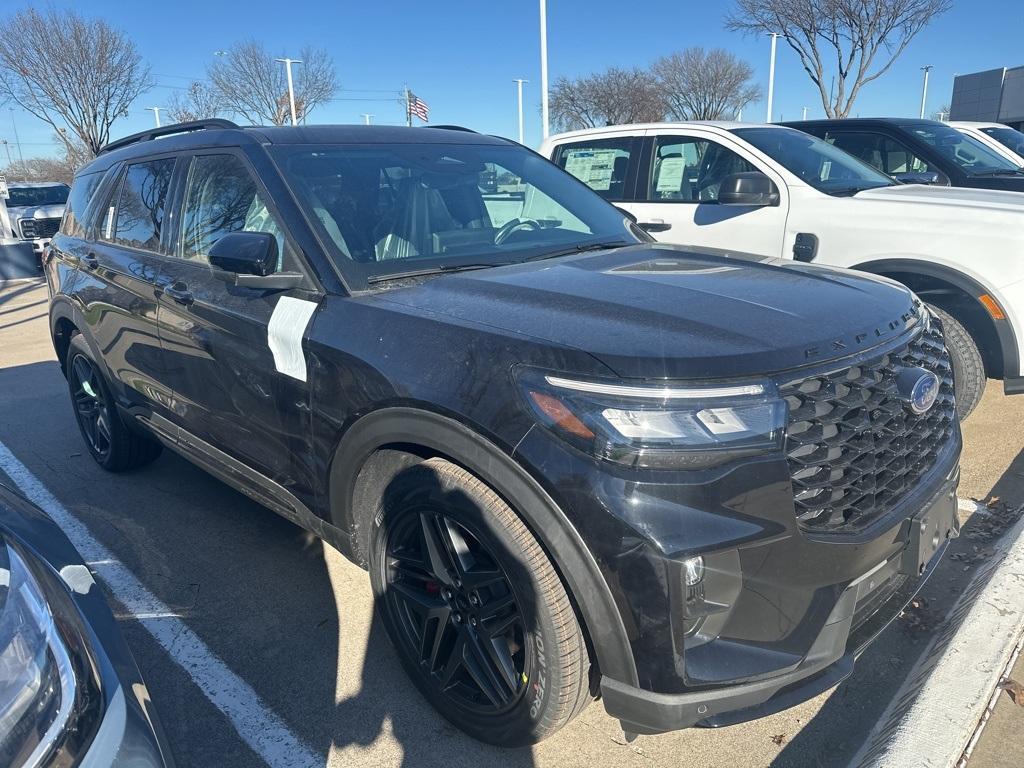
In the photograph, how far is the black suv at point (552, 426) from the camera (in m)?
1.76

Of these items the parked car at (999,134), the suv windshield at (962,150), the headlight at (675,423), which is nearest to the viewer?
the headlight at (675,423)

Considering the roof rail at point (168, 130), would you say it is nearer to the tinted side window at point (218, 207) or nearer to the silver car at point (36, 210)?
the tinted side window at point (218, 207)

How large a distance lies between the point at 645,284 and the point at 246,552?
235 cm

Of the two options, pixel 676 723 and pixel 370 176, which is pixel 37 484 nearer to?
pixel 370 176

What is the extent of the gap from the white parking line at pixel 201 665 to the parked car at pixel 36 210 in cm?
1281

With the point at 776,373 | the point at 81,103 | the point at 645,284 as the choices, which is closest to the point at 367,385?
the point at 645,284

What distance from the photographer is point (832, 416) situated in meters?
1.89

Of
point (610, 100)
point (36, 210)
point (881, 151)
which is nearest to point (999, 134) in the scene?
point (881, 151)

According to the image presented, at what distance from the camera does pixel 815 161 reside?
17.7ft

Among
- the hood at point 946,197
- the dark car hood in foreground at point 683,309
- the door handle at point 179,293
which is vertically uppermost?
the hood at point 946,197

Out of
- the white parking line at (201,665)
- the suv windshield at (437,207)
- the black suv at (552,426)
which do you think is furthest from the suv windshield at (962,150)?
the white parking line at (201,665)

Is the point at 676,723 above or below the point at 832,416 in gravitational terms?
below

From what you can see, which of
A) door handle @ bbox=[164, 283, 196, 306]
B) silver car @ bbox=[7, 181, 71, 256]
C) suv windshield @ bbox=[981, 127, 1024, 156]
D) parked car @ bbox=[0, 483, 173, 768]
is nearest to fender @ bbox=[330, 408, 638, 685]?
parked car @ bbox=[0, 483, 173, 768]

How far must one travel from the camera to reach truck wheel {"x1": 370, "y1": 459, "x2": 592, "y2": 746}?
1.94 meters
